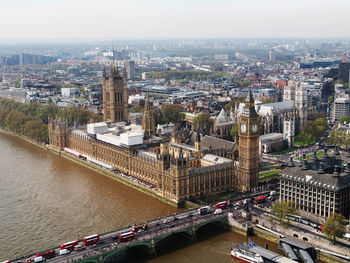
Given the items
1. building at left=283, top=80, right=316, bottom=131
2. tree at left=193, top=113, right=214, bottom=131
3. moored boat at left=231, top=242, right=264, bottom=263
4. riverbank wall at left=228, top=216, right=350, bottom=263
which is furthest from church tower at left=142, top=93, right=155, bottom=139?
building at left=283, top=80, right=316, bottom=131

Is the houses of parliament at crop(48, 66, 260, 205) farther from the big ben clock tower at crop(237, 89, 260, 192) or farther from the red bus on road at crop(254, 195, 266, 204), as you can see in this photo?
the red bus on road at crop(254, 195, 266, 204)

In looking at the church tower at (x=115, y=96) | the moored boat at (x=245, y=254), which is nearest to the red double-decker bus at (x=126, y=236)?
the moored boat at (x=245, y=254)

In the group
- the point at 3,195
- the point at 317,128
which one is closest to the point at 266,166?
the point at 317,128

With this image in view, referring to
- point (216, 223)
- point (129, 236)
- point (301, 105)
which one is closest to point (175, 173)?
point (216, 223)

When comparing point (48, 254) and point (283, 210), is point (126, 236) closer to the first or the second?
point (48, 254)

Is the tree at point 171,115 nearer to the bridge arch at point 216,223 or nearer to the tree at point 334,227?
the bridge arch at point 216,223

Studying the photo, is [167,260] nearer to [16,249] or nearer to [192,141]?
[16,249]
